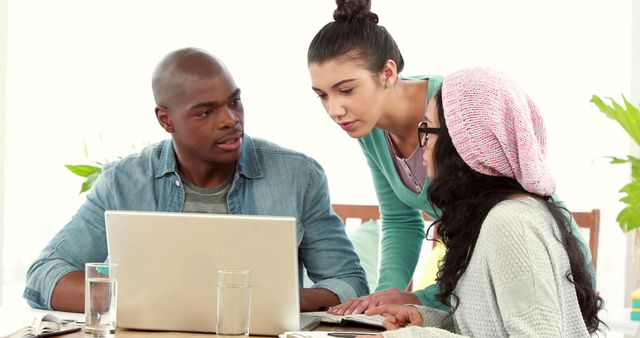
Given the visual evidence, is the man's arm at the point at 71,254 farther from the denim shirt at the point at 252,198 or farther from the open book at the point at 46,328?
the open book at the point at 46,328

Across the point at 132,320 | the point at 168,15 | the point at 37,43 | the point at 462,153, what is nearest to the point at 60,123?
the point at 37,43

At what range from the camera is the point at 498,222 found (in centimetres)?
151

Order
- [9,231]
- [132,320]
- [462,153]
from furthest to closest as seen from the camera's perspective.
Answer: [9,231], [132,320], [462,153]

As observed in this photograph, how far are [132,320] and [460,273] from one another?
61cm

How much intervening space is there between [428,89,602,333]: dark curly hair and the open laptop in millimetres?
282

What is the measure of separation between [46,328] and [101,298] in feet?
0.46

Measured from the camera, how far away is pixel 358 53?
7.35 ft

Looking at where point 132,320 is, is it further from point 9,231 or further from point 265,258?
point 9,231

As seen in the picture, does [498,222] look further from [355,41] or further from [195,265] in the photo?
[355,41]

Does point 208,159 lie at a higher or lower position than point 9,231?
higher

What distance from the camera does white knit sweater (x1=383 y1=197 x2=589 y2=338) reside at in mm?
1452

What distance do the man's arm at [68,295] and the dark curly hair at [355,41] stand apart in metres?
0.77

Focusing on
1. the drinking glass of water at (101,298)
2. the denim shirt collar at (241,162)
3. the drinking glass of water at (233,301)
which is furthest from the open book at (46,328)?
the denim shirt collar at (241,162)

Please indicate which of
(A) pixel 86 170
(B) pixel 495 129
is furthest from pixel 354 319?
(A) pixel 86 170
